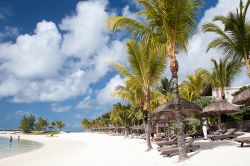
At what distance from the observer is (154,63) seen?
1653cm

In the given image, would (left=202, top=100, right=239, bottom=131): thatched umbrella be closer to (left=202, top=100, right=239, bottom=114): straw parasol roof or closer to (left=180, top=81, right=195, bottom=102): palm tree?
(left=202, top=100, right=239, bottom=114): straw parasol roof

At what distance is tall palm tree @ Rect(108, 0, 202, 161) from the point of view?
36.5 feet

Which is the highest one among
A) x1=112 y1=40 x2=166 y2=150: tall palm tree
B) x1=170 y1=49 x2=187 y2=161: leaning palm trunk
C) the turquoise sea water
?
x1=112 y1=40 x2=166 y2=150: tall palm tree

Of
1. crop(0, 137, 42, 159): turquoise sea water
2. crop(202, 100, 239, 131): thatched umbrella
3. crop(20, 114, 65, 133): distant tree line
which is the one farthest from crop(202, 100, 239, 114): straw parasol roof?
crop(20, 114, 65, 133): distant tree line

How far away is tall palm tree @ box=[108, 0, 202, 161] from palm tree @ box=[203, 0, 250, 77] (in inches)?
88.5

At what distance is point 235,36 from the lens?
525 inches

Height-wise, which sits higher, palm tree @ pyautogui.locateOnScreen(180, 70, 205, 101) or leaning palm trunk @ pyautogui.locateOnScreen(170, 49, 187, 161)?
palm tree @ pyautogui.locateOnScreen(180, 70, 205, 101)

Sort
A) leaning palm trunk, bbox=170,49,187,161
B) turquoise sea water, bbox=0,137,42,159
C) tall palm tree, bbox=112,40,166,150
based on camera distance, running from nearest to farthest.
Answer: leaning palm trunk, bbox=170,49,187,161 → tall palm tree, bbox=112,40,166,150 → turquoise sea water, bbox=0,137,42,159

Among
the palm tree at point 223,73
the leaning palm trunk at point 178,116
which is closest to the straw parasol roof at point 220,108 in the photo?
the palm tree at point 223,73

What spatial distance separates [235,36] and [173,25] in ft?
11.7

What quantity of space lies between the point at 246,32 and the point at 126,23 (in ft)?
17.9

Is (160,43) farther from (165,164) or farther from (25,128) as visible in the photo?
(25,128)

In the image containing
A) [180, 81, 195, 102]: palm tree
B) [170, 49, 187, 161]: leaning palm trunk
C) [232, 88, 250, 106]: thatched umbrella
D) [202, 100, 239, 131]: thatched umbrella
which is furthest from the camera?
[180, 81, 195, 102]: palm tree

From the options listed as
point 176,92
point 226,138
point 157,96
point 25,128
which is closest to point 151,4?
point 176,92
